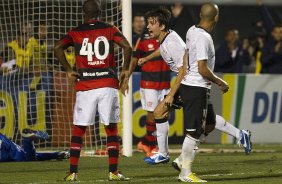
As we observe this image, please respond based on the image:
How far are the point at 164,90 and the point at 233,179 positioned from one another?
4.68m

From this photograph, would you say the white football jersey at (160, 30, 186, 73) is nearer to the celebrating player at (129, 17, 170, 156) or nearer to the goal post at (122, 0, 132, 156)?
the goal post at (122, 0, 132, 156)

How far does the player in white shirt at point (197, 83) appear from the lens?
10.5 m

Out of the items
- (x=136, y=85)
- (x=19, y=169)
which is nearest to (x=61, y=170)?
Answer: (x=19, y=169)

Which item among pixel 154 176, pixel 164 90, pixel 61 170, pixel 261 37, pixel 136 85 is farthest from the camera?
pixel 261 37

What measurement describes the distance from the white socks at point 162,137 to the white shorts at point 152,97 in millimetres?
1611

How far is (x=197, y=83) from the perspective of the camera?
1073 centimetres

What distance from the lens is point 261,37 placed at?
2198cm

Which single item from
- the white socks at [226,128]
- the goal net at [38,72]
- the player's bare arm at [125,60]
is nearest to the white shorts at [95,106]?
the player's bare arm at [125,60]

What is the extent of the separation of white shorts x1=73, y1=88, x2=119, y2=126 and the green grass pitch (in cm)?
68

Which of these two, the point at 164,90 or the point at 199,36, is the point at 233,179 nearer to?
the point at 199,36

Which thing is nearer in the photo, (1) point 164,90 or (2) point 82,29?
(2) point 82,29

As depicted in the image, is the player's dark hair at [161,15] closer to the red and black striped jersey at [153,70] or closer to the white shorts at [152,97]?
the red and black striped jersey at [153,70]

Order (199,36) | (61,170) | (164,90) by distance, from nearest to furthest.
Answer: (199,36), (61,170), (164,90)

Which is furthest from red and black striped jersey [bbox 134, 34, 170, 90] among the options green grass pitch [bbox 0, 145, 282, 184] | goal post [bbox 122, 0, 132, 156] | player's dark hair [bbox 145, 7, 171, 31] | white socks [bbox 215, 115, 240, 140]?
white socks [bbox 215, 115, 240, 140]
